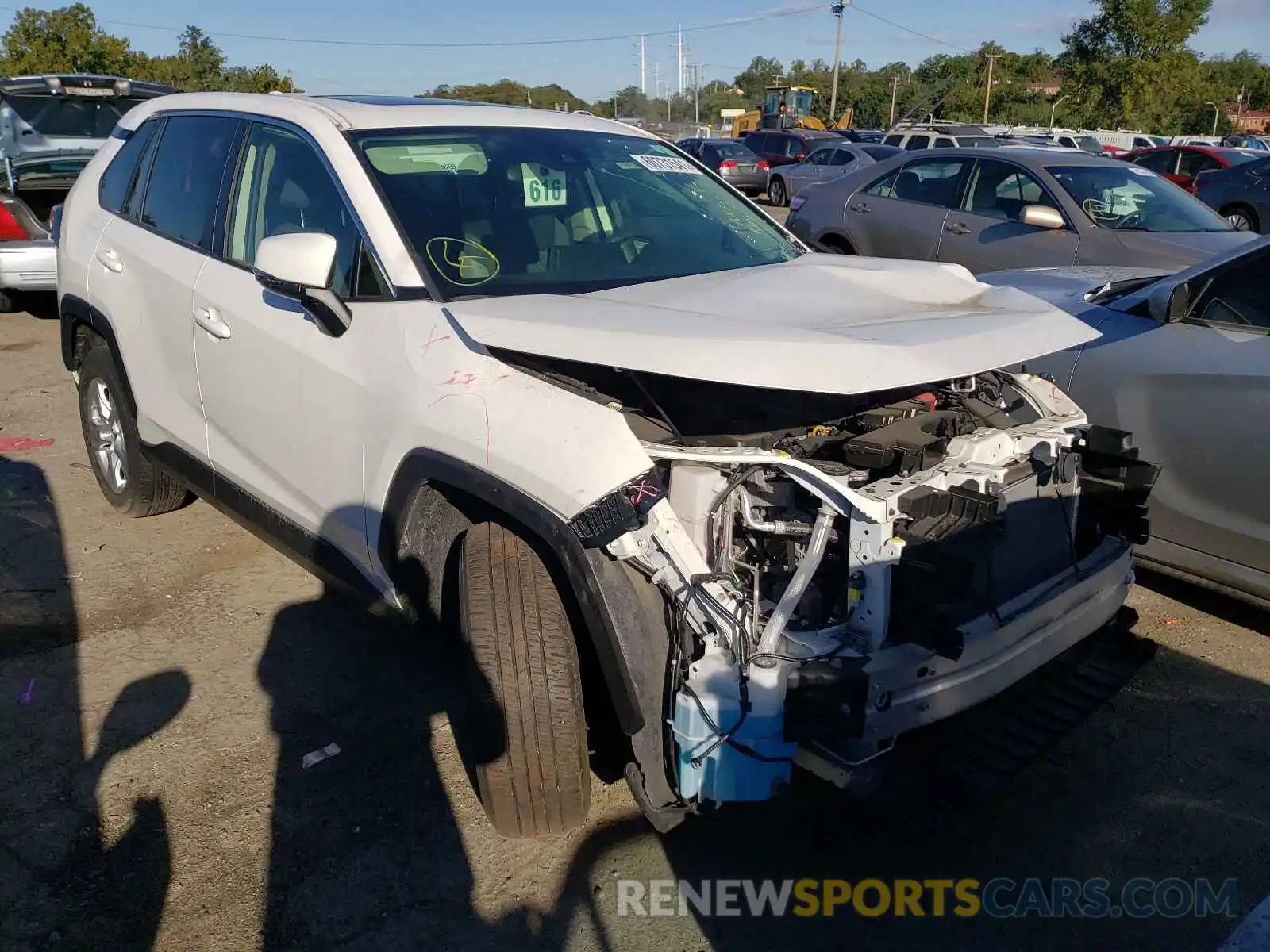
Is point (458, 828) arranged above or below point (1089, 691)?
below

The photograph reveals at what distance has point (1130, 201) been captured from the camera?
7395 millimetres

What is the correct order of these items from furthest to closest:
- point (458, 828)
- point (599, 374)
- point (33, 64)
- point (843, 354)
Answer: point (33, 64)
point (458, 828)
point (599, 374)
point (843, 354)

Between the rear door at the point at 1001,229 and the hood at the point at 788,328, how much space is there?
176 inches

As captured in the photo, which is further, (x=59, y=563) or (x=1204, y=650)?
(x=59, y=563)

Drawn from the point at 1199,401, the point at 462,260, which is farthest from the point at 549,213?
the point at 1199,401

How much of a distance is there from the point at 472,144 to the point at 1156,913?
3.03m

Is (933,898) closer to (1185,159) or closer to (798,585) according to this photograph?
(798,585)

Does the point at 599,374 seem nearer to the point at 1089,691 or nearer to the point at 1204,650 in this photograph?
the point at 1089,691

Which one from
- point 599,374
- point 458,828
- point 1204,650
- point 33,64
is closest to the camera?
point 599,374

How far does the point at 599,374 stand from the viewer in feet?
8.94

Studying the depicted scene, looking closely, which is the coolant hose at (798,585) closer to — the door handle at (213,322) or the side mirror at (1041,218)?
the door handle at (213,322)

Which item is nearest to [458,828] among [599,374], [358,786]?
[358,786]

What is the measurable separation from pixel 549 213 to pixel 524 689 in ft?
5.36

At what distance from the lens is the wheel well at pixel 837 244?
345 inches
